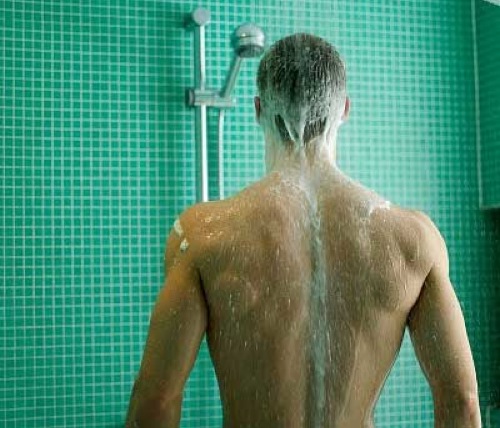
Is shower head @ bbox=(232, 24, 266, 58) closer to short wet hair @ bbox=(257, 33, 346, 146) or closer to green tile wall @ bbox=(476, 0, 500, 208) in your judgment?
green tile wall @ bbox=(476, 0, 500, 208)

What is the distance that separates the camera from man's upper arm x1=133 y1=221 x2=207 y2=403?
2.19 feet

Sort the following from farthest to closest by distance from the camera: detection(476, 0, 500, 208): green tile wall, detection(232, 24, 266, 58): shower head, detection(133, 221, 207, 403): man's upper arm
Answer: detection(476, 0, 500, 208): green tile wall
detection(232, 24, 266, 58): shower head
detection(133, 221, 207, 403): man's upper arm

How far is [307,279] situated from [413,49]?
111 centimetres

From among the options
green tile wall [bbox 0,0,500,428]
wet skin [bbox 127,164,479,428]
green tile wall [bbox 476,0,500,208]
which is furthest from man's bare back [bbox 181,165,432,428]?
green tile wall [bbox 476,0,500,208]

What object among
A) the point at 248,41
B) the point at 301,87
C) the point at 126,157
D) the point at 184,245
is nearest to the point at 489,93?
the point at 248,41

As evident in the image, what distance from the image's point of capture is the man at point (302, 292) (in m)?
0.67

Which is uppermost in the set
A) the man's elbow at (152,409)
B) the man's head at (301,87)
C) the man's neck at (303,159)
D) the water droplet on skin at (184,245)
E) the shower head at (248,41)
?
the shower head at (248,41)

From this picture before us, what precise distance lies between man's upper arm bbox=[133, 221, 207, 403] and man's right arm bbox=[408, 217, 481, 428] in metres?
0.21

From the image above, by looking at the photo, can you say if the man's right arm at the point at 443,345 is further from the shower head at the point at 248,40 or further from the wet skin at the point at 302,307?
the shower head at the point at 248,40

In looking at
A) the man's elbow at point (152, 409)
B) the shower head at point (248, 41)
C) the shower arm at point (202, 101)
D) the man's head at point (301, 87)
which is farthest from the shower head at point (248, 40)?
the man's elbow at point (152, 409)

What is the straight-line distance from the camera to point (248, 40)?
1524 millimetres

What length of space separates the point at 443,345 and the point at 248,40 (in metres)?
0.97

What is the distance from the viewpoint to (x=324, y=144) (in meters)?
0.72

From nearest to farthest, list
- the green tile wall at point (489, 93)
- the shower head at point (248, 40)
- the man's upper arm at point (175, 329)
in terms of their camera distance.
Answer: the man's upper arm at point (175, 329)
the shower head at point (248, 40)
the green tile wall at point (489, 93)
